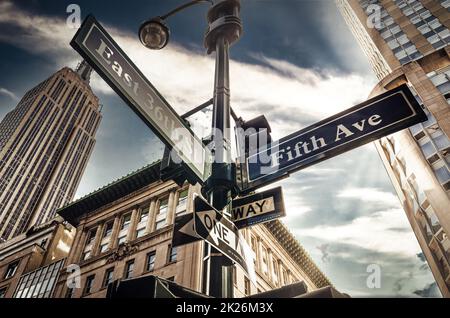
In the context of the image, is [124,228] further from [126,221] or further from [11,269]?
[11,269]

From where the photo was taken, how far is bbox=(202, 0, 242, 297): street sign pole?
10.2 ft

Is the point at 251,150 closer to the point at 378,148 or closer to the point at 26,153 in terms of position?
the point at 378,148

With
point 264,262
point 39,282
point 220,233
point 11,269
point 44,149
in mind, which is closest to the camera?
point 220,233

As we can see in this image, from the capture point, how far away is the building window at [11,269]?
1531 inches

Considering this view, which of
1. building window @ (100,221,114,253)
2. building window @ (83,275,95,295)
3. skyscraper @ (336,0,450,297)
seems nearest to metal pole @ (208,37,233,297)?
skyscraper @ (336,0,450,297)

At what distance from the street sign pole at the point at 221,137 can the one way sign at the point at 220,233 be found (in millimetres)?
138

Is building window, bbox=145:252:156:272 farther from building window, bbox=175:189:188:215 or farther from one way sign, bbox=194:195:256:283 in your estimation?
one way sign, bbox=194:195:256:283

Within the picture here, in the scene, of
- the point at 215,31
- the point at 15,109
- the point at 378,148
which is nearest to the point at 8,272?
the point at 215,31

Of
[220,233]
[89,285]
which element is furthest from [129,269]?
[220,233]

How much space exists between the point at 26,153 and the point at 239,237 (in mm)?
137300

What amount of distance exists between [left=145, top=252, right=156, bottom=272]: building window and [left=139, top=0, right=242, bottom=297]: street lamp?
23500 mm

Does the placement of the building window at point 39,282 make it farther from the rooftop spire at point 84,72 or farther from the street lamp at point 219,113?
the rooftop spire at point 84,72

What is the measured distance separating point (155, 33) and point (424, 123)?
3321cm

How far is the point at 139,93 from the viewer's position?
3.63 meters
